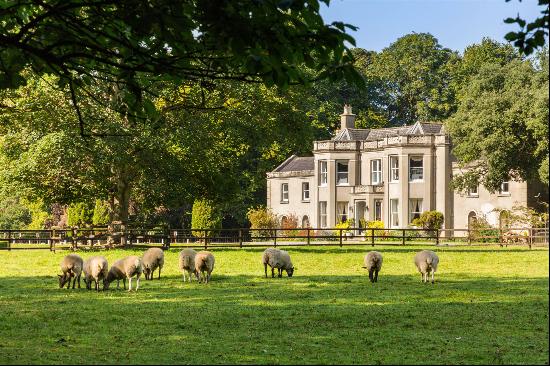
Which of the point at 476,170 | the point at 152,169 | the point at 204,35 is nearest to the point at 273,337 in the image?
the point at 204,35

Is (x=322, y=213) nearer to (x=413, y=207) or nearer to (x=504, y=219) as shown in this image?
(x=413, y=207)

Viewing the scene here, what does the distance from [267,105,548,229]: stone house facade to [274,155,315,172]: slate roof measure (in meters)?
0.15

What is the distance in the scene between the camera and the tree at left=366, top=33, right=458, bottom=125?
97.3m

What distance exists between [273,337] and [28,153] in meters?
30.0

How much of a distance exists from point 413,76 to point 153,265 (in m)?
75.9

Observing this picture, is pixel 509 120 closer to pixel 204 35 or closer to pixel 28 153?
pixel 28 153

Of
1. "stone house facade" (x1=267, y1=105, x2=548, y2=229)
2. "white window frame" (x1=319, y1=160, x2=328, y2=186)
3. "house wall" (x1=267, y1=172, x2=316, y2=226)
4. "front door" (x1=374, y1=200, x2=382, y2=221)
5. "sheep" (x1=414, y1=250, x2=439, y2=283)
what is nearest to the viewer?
"sheep" (x1=414, y1=250, x2=439, y2=283)

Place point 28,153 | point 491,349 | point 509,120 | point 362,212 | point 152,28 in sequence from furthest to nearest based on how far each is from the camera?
point 362,212 < point 509,120 < point 28,153 < point 491,349 < point 152,28

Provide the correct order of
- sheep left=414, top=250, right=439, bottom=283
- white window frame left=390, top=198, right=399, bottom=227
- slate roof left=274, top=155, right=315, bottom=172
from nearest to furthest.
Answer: sheep left=414, top=250, right=439, bottom=283
white window frame left=390, top=198, right=399, bottom=227
slate roof left=274, top=155, right=315, bottom=172

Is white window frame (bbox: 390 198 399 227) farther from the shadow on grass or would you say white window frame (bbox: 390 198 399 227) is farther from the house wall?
the shadow on grass

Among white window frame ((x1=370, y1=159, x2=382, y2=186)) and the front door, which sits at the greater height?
white window frame ((x1=370, y1=159, x2=382, y2=186))

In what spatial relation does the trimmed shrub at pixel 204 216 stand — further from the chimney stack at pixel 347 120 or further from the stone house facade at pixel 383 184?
the chimney stack at pixel 347 120

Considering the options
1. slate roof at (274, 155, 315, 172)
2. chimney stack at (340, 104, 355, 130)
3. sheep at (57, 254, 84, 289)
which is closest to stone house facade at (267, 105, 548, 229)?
chimney stack at (340, 104, 355, 130)

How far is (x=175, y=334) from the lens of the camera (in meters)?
15.5
